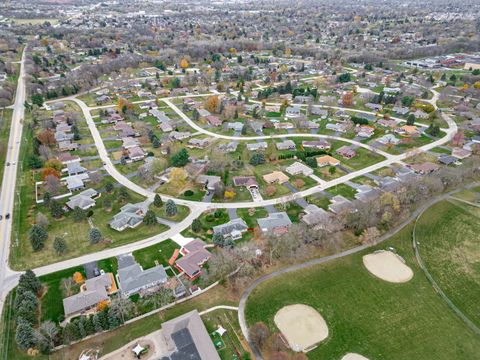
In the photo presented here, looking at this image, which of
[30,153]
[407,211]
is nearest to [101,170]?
[30,153]

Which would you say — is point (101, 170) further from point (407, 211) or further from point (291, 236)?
point (407, 211)

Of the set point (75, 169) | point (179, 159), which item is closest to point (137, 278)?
point (179, 159)

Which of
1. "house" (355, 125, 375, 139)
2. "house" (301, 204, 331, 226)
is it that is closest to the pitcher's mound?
"house" (301, 204, 331, 226)

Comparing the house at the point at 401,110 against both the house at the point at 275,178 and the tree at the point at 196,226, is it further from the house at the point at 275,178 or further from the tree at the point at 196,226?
the tree at the point at 196,226

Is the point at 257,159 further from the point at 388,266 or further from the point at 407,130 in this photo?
the point at 407,130

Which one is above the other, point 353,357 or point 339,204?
point 339,204

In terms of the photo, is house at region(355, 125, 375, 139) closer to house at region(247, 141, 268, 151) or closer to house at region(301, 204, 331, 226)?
house at region(247, 141, 268, 151)
